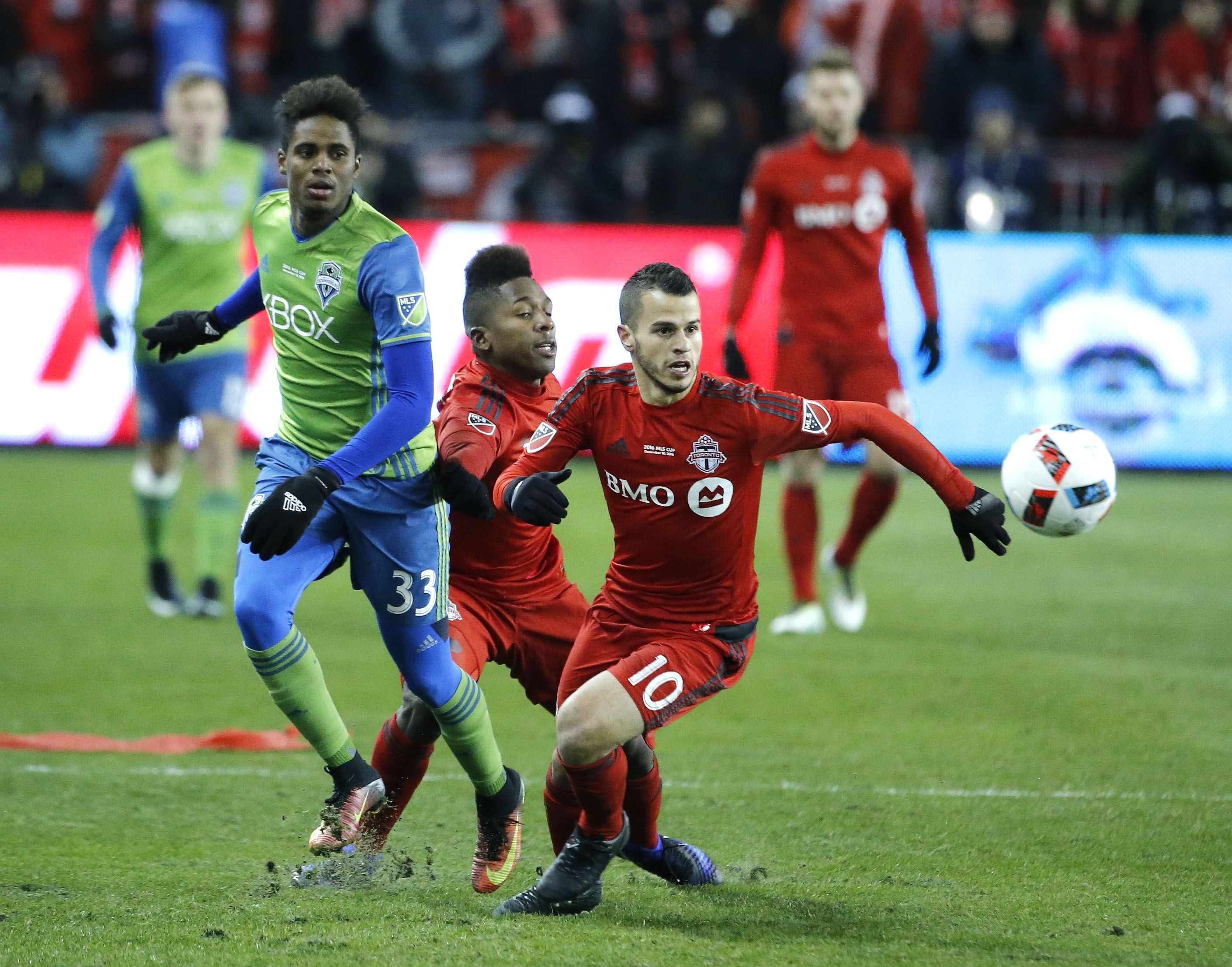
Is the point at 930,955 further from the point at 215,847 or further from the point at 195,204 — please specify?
the point at 195,204

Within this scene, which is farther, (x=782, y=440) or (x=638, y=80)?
(x=638, y=80)

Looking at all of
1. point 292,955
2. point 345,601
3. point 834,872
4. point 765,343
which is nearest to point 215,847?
point 292,955

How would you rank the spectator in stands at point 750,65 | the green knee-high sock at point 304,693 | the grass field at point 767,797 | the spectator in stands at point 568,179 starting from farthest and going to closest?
1. the spectator in stands at point 750,65
2. the spectator in stands at point 568,179
3. the green knee-high sock at point 304,693
4. the grass field at point 767,797

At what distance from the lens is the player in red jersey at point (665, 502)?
13.9 ft

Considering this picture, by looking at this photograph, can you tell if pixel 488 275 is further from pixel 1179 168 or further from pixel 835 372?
pixel 1179 168

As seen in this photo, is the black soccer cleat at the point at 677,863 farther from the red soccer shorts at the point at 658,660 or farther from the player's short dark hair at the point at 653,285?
the player's short dark hair at the point at 653,285

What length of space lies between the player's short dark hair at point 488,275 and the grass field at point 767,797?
1.58m

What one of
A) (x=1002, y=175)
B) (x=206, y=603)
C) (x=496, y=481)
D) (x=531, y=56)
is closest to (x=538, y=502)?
(x=496, y=481)

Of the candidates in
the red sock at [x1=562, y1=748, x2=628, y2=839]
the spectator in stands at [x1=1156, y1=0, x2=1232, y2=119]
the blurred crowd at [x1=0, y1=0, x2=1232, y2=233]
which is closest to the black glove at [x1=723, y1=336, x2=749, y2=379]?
the red sock at [x1=562, y1=748, x2=628, y2=839]

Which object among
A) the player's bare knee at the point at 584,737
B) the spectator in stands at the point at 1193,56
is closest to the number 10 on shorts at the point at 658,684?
the player's bare knee at the point at 584,737

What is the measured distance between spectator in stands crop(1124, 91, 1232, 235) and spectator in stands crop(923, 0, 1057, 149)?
129 cm

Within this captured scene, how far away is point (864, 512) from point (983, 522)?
156 inches

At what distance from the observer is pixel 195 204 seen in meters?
8.45

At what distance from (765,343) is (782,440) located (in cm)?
846
